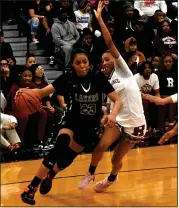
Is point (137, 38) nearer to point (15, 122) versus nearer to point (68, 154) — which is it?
point (15, 122)

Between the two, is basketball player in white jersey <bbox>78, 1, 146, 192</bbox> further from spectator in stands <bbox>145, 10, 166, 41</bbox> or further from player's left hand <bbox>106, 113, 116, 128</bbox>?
spectator in stands <bbox>145, 10, 166, 41</bbox>

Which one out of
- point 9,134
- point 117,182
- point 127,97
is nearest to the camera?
point 127,97

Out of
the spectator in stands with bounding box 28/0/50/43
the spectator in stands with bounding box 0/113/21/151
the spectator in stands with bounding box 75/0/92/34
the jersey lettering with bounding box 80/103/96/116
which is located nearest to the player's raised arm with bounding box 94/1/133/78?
the jersey lettering with bounding box 80/103/96/116

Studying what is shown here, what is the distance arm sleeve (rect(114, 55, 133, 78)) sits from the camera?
634 centimetres

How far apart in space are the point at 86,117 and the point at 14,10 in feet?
19.7

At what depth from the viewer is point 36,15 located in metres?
11.2

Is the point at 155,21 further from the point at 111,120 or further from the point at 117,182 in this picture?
the point at 111,120

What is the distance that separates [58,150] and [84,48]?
4.47 metres

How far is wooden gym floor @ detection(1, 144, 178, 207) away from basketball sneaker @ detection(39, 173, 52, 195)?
18 centimetres

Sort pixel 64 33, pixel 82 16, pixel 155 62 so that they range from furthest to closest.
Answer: pixel 82 16
pixel 64 33
pixel 155 62

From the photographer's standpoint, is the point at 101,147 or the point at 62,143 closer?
the point at 62,143

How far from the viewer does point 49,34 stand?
10922 mm

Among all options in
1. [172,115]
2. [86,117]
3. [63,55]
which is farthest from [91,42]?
[86,117]

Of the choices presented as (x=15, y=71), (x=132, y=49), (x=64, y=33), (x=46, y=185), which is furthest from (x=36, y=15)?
(x=46, y=185)
